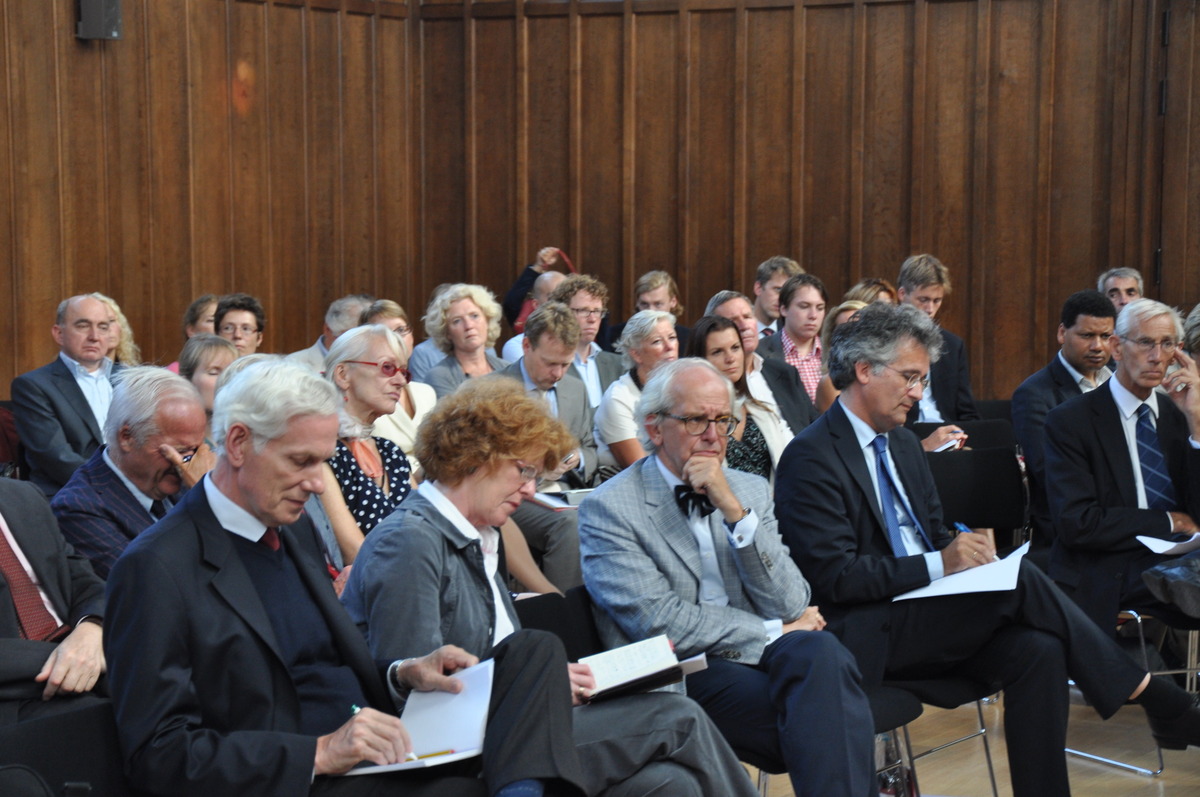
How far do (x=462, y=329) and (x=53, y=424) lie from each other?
173cm

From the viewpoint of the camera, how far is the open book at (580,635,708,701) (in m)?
2.40

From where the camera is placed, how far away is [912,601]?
3.16m

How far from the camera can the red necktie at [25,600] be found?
2.62m

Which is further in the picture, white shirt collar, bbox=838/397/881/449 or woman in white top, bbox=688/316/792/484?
woman in white top, bbox=688/316/792/484

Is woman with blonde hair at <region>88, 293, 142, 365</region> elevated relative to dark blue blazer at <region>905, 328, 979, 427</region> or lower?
elevated

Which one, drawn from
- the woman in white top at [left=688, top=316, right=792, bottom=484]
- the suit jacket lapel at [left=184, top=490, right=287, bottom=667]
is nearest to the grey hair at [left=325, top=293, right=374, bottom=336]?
the woman in white top at [left=688, top=316, right=792, bottom=484]

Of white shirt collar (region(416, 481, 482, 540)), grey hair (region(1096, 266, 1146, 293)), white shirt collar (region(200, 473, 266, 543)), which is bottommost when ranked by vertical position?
white shirt collar (region(416, 481, 482, 540))

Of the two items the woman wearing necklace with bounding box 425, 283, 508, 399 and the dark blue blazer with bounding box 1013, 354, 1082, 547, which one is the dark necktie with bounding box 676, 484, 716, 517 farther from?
the woman wearing necklace with bounding box 425, 283, 508, 399

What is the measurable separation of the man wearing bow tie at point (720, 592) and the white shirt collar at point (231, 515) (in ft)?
3.08

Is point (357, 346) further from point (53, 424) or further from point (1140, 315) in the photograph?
point (1140, 315)

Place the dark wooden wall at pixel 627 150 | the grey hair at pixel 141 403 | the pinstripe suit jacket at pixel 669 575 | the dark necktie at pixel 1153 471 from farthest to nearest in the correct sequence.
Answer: the dark wooden wall at pixel 627 150, the dark necktie at pixel 1153 471, the grey hair at pixel 141 403, the pinstripe suit jacket at pixel 669 575

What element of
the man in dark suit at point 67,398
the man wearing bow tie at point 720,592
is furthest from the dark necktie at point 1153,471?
the man in dark suit at point 67,398

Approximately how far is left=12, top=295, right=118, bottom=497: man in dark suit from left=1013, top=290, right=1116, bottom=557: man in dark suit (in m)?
3.53

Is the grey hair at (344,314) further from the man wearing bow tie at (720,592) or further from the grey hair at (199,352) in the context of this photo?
the man wearing bow tie at (720,592)
